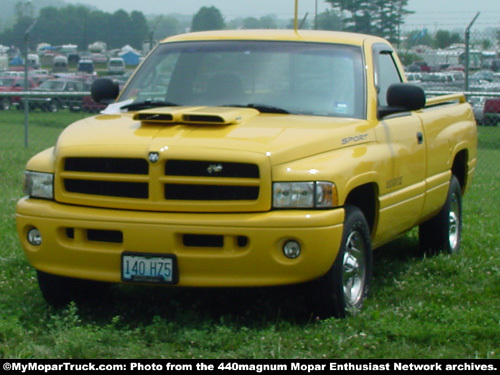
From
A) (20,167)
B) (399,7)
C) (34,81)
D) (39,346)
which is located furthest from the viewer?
(34,81)

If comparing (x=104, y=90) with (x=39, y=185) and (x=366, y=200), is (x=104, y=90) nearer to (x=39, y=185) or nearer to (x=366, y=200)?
(x=39, y=185)

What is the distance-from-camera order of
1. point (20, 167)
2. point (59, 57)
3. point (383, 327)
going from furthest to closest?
point (59, 57)
point (20, 167)
point (383, 327)

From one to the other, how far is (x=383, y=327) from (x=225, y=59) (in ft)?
7.67

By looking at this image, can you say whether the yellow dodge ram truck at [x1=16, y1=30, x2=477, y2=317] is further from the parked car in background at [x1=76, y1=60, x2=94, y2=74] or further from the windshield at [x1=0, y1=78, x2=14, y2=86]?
the windshield at [x1=0, y1=78, x2=14, y2=86]

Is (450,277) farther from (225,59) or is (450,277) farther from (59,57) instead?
(59,57)

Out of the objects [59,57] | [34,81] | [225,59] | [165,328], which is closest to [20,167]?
[225,59]

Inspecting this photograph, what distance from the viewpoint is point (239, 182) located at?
521 centimetres

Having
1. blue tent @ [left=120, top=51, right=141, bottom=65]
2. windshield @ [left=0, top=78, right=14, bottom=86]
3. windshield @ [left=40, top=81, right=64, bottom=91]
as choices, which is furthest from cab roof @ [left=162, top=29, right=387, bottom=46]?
windshield @ [left=0, top=78, right=14, bottom=86]

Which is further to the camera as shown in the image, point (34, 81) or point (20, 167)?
point (34, 81)

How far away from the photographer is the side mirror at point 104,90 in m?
7.04

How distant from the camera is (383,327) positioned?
532 cm

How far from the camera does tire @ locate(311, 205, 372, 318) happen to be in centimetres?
549

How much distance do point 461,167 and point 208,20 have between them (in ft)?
51.2

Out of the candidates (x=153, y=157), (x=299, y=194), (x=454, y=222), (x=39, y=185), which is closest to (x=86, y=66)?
(x=454, y=222)
